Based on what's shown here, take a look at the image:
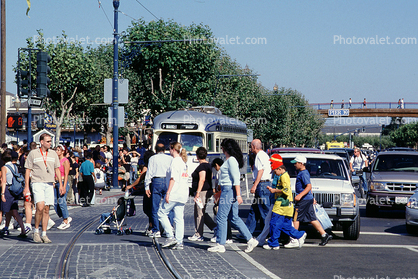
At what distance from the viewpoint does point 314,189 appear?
11.4 metres

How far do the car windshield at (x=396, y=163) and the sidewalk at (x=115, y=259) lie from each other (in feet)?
23.9

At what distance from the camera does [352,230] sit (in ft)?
36.9

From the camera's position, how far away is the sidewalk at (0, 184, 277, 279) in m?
7.60

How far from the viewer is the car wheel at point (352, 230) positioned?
11.2 metres

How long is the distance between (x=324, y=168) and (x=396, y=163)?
17.9 ft

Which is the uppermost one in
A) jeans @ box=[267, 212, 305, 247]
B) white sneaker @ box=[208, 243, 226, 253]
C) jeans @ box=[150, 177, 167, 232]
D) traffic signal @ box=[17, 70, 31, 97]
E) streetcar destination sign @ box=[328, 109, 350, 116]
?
streetcar destination sign @ box=[328, 109, 350, 116]

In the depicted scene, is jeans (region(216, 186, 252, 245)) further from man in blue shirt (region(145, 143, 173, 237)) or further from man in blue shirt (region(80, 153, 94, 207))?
man in blue shirt (region(80, 153, 94, 207))

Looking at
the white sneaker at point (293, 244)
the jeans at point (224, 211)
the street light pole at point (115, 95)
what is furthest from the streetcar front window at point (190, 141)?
the jeans at point (224, 211)

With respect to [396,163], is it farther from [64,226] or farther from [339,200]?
[64,226]

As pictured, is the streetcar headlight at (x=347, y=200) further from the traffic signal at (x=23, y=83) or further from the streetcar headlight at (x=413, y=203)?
the traffic signal at (x=23, y=83)

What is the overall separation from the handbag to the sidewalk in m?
1.47

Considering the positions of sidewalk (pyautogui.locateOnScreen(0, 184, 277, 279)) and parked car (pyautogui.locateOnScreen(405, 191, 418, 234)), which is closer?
sidewalk (pyautogui.locateOnScreen(0, 184, 277, 279))

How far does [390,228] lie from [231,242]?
483cm

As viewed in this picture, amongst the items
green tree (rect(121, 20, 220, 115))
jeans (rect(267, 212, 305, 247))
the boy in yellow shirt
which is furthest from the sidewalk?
green tree (rect(121, 20, 220, 115))
